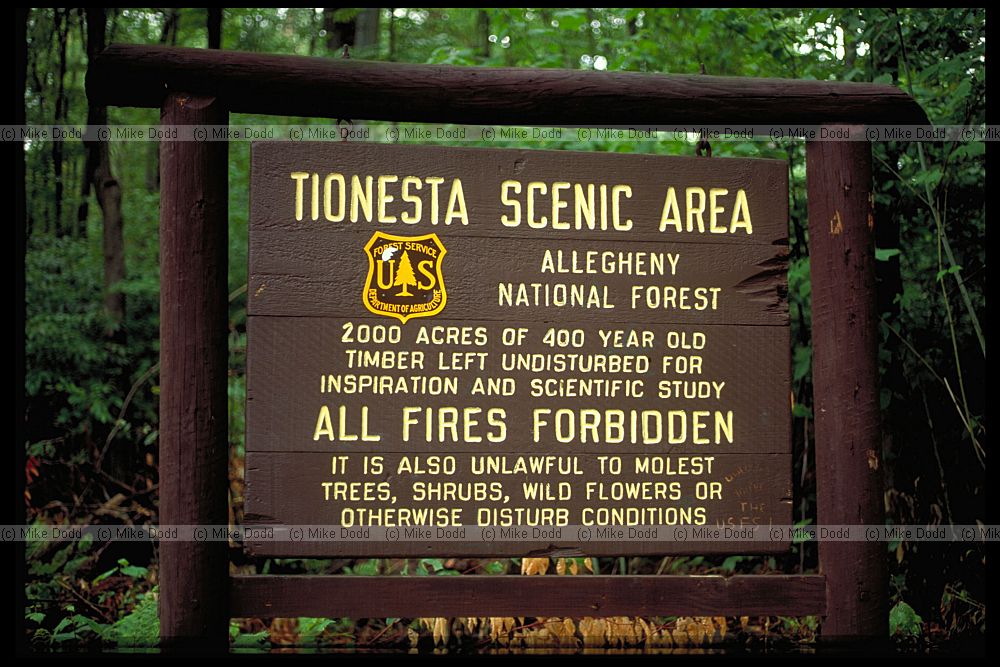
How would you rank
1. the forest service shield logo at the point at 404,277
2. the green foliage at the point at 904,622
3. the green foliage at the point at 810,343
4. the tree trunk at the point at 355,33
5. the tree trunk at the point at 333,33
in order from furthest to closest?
the tree trunk at the point at 333,33 → the tree trunk at the point at 355,33 → the green foliage at the point at 810,343 → the green foliage at the point at 904,622 → the forest service shield logo at the point at 404,277

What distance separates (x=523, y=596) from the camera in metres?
2.93

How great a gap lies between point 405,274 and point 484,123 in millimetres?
632

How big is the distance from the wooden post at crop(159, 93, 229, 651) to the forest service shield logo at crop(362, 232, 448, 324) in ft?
1.67

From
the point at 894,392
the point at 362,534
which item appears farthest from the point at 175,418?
the point at 894,392

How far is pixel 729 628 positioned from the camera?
187 inches

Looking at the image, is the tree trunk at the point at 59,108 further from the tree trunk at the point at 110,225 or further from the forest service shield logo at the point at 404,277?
the forest service shield logo at the point at 404,277

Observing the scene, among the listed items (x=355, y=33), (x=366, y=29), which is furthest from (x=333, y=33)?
(x=366, y=29)

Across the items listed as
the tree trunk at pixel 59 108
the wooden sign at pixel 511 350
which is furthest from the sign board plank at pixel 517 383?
the tree trunk at pixel 59 108

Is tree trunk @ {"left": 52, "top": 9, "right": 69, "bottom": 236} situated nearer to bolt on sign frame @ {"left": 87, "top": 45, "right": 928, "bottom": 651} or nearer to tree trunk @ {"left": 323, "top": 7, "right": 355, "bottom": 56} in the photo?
tree trunk @ {"left": 323, "top": 7, "right": 355, "bottom": 56}

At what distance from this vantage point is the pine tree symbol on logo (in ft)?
9.64

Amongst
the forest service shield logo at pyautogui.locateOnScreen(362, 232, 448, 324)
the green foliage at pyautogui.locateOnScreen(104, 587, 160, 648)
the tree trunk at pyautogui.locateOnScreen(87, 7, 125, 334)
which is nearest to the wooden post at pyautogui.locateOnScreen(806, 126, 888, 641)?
the forest service shield logo at pyautogui.locateOnScreen(362, 232, 448, 324)

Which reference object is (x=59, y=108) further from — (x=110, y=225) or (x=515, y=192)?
(x=515, y=192)

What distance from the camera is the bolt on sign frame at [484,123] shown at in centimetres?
284

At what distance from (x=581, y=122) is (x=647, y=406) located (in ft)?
3.46
